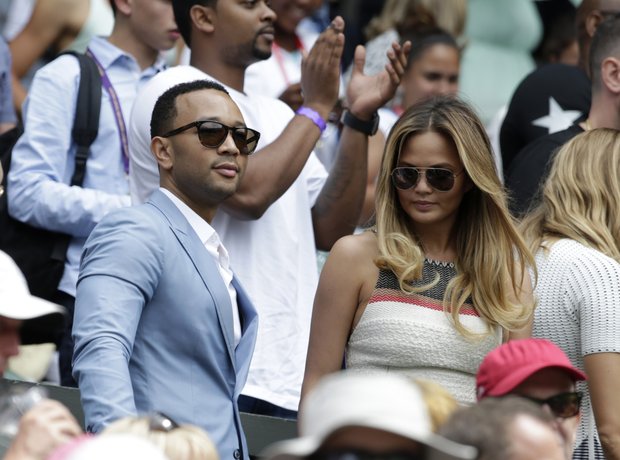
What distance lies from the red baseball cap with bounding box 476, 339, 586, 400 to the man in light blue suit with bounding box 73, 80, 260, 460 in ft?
3.02

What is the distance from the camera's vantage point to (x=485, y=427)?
3.43m

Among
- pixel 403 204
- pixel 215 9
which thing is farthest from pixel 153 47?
pixel 403 204

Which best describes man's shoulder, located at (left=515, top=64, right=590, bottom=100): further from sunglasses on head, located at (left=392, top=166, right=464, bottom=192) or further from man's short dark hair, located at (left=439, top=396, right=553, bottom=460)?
man's short dark hair, located at (left=439, top=396, right=553, bottom=460)

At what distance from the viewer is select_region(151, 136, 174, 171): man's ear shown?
497 centimetres

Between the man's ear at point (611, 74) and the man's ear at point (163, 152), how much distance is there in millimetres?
2359

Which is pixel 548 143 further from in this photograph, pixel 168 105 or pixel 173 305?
pixel 173 305

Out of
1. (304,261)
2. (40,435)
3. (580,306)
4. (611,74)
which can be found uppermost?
(611,74)

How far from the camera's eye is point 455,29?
8812mm

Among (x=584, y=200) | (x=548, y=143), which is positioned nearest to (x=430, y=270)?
(x=584, y=200)

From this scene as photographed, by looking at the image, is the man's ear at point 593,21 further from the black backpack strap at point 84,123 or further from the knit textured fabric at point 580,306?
the black backpack strap at point 84,123

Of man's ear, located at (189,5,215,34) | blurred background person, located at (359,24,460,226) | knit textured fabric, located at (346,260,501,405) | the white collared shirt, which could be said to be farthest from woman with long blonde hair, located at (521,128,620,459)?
blurred background person, located at (359,24,460,226)

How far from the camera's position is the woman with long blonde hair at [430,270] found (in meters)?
4.88

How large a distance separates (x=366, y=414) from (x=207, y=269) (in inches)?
68.6

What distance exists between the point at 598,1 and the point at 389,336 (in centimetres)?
331
